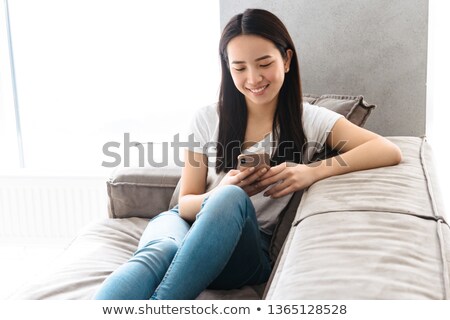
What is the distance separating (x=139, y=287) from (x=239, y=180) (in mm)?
423

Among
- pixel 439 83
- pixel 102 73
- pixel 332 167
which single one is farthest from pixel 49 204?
pixel 439 83

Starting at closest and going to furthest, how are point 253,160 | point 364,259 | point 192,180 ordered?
point 364,259
point 253,160
point 192,180

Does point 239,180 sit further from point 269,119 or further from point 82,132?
point 82,132

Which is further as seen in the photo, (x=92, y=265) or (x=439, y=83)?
(x=439, y=83)

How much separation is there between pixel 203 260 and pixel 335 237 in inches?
12.3

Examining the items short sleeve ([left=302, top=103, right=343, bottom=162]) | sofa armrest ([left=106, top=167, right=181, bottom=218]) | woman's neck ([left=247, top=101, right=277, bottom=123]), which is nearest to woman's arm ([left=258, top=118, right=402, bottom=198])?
short sleeve ([left=302, top=103, right=343, bottom=162])

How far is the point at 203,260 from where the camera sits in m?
1.25

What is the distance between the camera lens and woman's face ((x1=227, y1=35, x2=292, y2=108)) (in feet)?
5.28

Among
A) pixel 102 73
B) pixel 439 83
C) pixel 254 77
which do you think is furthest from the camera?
pixel 102 73

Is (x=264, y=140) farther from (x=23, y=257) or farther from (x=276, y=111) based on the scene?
(x=23, y=257)

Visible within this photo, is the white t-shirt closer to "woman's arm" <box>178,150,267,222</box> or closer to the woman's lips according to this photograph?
"woman's arm" <box>178,150,267,222</box>

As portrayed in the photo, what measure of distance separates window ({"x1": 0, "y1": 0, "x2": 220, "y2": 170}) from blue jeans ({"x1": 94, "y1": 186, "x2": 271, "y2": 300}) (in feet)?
4.49

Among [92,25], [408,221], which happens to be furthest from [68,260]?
[92,25]

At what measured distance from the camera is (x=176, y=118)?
2795 millimetres
